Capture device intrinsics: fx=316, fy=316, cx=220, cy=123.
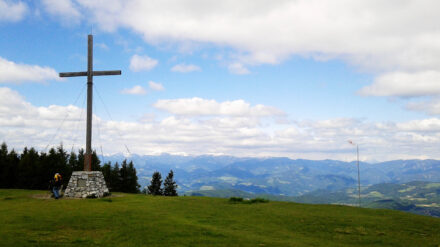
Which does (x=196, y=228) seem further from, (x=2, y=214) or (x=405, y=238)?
(x=2, y=214)

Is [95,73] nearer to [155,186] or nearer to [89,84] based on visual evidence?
[89,84]

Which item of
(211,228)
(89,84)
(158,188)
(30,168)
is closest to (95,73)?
(89,84)

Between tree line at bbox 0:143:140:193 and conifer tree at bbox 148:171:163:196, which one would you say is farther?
conifer tree at bbox 148:171:163:196

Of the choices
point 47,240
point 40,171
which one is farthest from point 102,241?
point 40,171

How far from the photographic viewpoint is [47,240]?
1636 cm

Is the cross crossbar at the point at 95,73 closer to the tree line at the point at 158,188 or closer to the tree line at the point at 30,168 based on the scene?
the tree line at the point at 30,168

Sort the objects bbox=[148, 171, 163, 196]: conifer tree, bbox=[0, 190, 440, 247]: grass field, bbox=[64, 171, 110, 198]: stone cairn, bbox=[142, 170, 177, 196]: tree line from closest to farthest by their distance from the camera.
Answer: bbox=[0, 190, 440, 247]: grass field
bbox=[64, 171, 110, 198]: stone cairn
bbox=[148, 171, 163, 196]: conifer tree
bbox=[142, 170, 177, 196]: tree line

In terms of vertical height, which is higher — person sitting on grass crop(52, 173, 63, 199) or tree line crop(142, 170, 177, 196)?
person sitting on grass crop(52, 173, 63, 199)

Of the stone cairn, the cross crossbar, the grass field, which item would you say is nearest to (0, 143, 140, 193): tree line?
the stone cairn

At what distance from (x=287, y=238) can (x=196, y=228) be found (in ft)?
18.0

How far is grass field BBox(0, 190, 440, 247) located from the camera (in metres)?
16.6

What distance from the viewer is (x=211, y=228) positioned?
19875mm

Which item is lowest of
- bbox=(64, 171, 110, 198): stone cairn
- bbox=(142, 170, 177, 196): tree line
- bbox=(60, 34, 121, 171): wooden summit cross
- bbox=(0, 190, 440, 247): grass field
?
bbox=(142, 170, 177, 196): tree line

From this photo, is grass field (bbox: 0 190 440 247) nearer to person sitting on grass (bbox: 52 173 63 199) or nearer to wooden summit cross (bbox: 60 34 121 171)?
person sitting on grass (bbox: 52 173 63 199)
